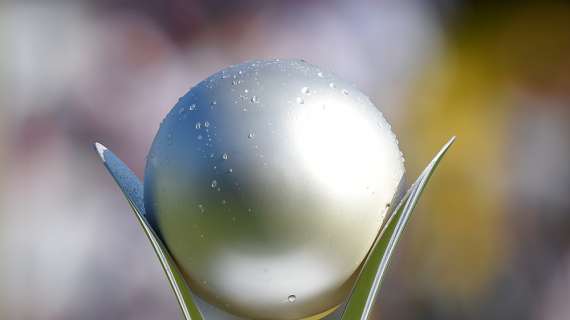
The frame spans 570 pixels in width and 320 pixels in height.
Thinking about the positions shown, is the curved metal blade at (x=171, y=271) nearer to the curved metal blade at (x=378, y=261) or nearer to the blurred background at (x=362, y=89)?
the curved metal blade at (x=378, y=261)

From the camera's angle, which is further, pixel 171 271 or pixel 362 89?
pixel 362 89

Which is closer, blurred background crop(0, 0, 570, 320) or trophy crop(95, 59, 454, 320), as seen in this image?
trophy crop(95, 59, 454, 320)

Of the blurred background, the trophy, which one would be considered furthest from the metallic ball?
the blurred background

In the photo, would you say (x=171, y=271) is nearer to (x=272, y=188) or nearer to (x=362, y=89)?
(x=272, y=188)

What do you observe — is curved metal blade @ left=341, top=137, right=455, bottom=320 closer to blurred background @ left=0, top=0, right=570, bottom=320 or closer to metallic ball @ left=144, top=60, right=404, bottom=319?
metallic ball @ left=144, top=60, right=404, bottom=319

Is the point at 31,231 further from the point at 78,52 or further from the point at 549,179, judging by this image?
the point at 549,179

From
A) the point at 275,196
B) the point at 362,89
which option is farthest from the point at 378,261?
→ the point at 362,89

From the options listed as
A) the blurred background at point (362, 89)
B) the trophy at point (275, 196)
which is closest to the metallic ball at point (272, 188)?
the trophy at point (275, 196)

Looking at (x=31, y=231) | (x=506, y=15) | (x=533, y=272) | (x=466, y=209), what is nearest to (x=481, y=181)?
(x=466, y=209)
